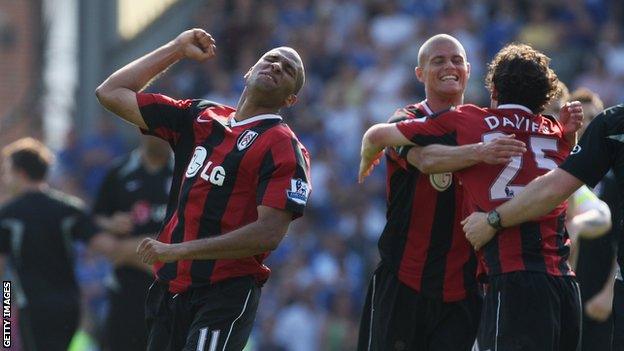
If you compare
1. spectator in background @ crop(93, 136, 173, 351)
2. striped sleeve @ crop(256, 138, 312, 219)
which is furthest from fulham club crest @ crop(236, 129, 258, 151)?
spectator in background @ crop(93, 136, 173, 351)

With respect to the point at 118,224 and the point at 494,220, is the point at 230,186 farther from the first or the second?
the point at 118,224

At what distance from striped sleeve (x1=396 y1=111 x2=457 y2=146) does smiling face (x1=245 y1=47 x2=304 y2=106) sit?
703mm

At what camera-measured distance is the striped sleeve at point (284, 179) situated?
6.62 meters

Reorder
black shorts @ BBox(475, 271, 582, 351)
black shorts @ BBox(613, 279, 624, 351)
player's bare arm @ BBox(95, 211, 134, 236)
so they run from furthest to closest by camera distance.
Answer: player's bare arm @ BBox(95, 211, 134, 236), black shorts @ BBox(475, 271, 582, 351), black shorts @ BBox(613, 279, 624, 351)

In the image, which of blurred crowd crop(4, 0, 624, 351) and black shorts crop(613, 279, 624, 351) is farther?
blurred crowd crop(4, 0, 624, 351)

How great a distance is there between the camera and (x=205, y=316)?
6.70m

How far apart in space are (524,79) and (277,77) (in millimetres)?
1333

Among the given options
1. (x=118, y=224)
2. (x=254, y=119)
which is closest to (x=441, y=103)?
(x=254, y=119)

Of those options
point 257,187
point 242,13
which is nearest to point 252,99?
point 257,187

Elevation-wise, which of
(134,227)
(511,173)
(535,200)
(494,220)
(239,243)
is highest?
(511,173)

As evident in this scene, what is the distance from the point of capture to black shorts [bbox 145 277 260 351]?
6648 mm

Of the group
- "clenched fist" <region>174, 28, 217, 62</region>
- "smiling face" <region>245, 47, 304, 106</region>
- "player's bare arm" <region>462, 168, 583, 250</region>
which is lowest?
"player's bare arm" <region>462, 168, 583, 250</region>

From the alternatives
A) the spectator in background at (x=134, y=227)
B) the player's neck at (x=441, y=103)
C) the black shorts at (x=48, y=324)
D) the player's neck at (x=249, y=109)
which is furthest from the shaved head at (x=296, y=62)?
the black shorts at (x=48, y=324)

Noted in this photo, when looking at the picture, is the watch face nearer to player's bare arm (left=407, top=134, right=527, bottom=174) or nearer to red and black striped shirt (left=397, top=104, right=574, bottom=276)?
red and black striped shirt (left=397, top=104, right=574, bottom=276)
